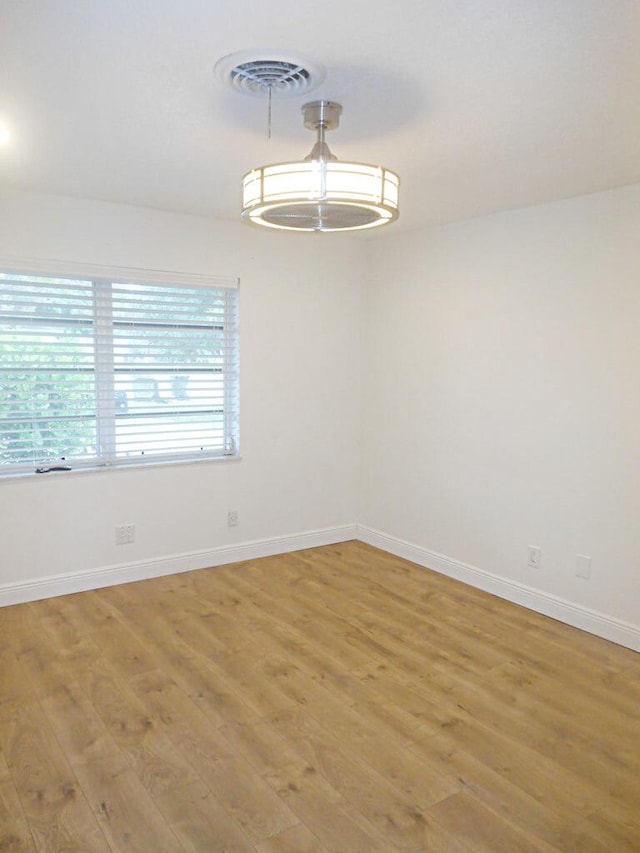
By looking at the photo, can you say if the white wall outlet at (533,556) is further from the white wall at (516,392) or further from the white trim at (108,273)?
the white trim at (108,273)

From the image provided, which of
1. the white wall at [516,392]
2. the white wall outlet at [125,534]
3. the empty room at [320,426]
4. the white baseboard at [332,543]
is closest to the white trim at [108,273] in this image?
the empty room at [320,426]

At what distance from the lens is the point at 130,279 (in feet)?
13.0

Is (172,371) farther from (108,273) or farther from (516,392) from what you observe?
(516,392)

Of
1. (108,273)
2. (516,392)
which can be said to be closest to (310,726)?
(516,392)

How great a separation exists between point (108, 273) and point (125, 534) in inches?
65.4

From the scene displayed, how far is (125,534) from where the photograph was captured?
4082 mm

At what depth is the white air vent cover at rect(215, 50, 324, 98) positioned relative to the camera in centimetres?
190

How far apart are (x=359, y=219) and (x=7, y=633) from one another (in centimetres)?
279

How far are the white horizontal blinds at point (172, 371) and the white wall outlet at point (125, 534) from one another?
17.1 inches

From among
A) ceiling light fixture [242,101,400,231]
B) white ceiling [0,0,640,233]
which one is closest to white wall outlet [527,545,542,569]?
white ceiling [0,0,640,233]

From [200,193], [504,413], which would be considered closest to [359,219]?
[200,193]

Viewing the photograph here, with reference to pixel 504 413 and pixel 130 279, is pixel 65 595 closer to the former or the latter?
pixel 130 279

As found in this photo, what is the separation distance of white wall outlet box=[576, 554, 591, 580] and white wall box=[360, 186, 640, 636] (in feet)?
0.10

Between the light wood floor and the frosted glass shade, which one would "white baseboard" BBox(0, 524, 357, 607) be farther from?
the frosted glass shade
